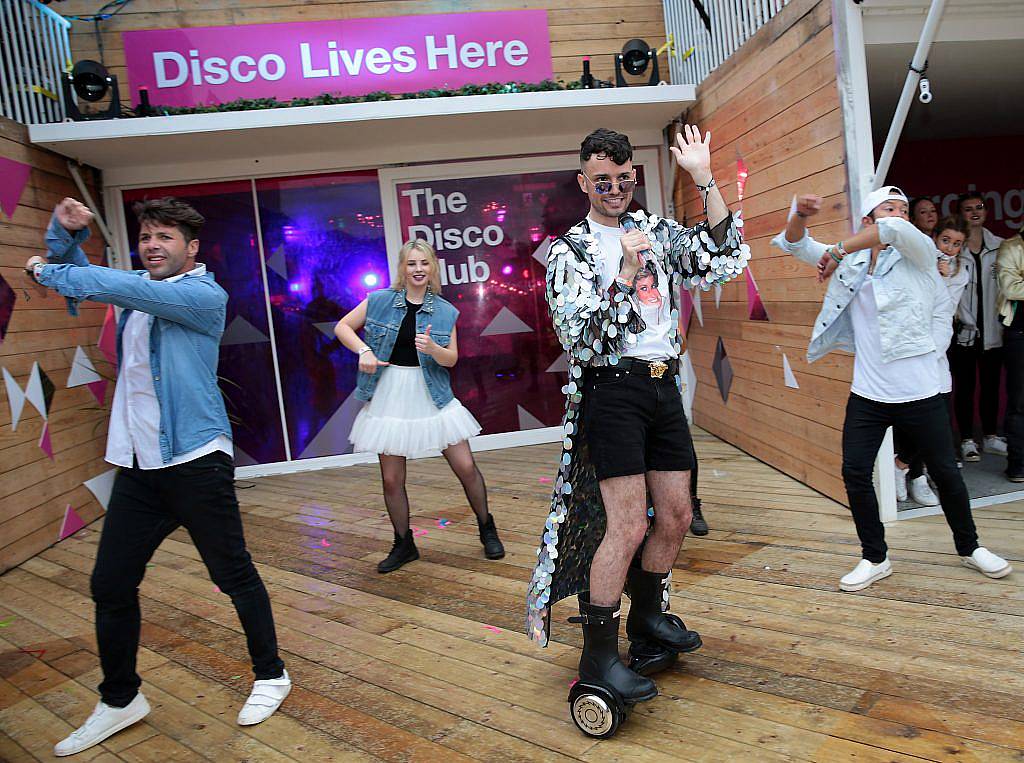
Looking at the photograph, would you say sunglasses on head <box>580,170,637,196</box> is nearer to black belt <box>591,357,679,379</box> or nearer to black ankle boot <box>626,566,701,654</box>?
black belt <box>591,357,679,379</box>

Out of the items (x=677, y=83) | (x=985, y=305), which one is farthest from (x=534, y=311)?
(x=985, y=305)

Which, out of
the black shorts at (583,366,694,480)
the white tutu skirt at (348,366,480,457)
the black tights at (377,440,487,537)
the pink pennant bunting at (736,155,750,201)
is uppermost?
the pink pennant bunting at (736,155,750,201)

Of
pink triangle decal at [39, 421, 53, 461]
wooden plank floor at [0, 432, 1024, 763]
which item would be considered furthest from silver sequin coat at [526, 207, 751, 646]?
pink triangle decal at [39, 421, 53, 461]

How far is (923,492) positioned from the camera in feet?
13.8

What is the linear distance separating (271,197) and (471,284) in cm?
187

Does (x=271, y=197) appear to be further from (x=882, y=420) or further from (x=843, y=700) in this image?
(x=843, y=700)

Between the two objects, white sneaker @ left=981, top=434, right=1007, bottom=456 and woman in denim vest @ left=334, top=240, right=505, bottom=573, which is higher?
woman in denim vest @ left=334, top=240, right=505, bottom=573

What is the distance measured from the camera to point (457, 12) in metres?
6.65

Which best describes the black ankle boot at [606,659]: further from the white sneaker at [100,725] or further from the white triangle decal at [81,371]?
the white triangle decal at [81,371]

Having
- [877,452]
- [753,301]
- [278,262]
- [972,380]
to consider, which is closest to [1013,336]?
[972,380]

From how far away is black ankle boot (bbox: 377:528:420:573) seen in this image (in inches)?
155

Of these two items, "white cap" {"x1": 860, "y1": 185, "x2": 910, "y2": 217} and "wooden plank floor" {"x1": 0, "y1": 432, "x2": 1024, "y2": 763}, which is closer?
"wooden plank floor" {"x1": 0, "y1": 432, "x2": 1024, "y2": 763}

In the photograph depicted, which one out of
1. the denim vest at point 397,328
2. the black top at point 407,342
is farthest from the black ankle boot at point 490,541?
the black top at point 407,342

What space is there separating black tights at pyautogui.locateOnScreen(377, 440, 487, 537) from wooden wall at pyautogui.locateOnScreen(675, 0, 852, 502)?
6.41 feet
